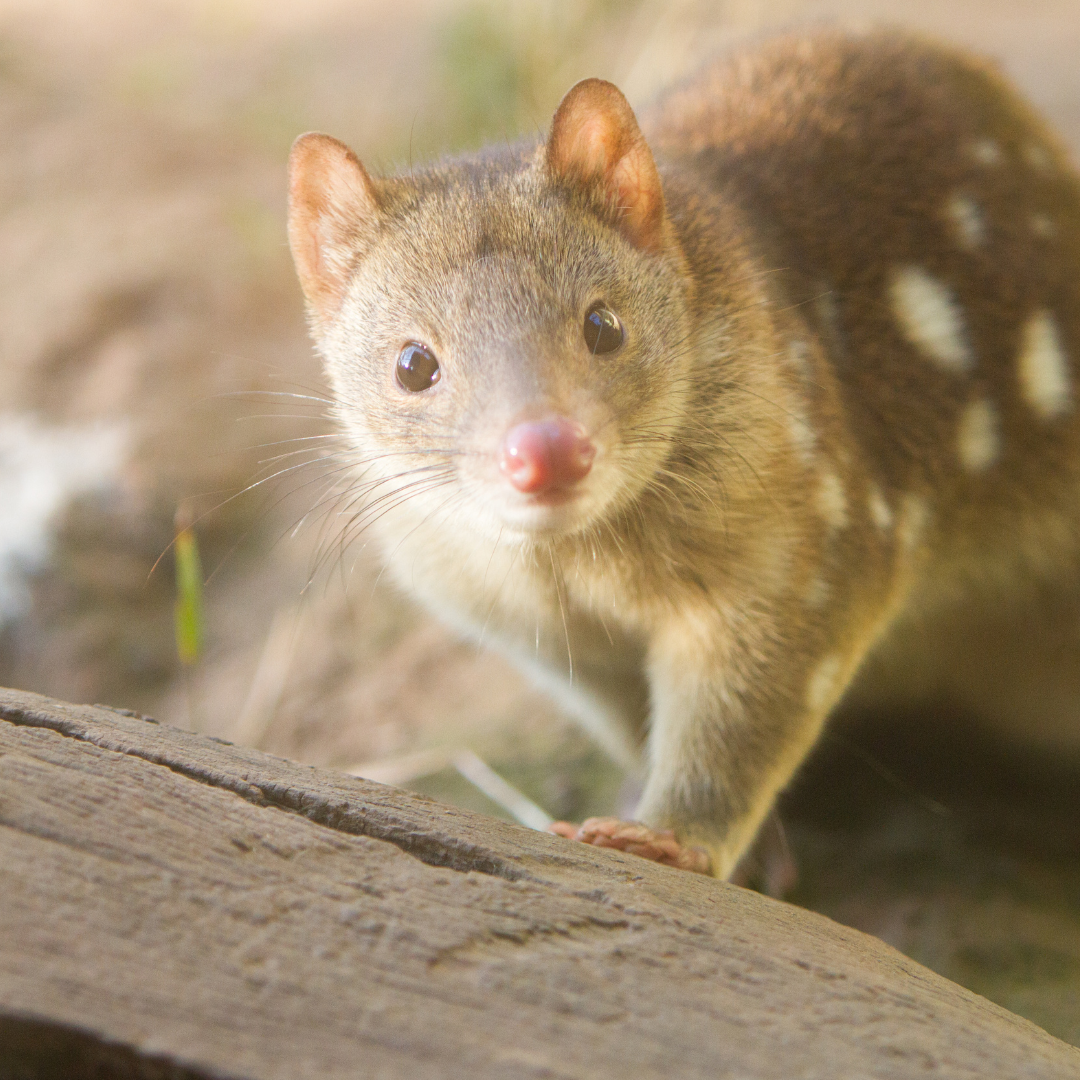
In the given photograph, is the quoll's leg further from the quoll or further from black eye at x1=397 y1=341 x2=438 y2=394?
black eye at x1=397 y1=341 x2=438 y2=394

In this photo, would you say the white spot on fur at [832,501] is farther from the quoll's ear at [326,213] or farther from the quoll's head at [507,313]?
the quoll's ear at [326,213]

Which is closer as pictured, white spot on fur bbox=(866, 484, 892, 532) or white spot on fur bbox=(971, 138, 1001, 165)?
white spot on fur bbox=(866, 484, 892, 532)

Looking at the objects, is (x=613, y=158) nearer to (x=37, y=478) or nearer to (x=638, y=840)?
(x=638, y=840)

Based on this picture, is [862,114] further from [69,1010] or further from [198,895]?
[69,1010]

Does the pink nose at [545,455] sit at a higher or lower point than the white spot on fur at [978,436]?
lower

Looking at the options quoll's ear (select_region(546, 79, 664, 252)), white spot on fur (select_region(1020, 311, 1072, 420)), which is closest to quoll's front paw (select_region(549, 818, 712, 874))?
quoll's ear (select_region(546, 79, 664, 252))

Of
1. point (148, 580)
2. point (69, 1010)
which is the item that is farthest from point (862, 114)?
point (148, 580)

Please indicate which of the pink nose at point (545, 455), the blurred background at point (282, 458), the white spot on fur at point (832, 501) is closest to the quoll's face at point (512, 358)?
the pink nose at point (545, 455)
